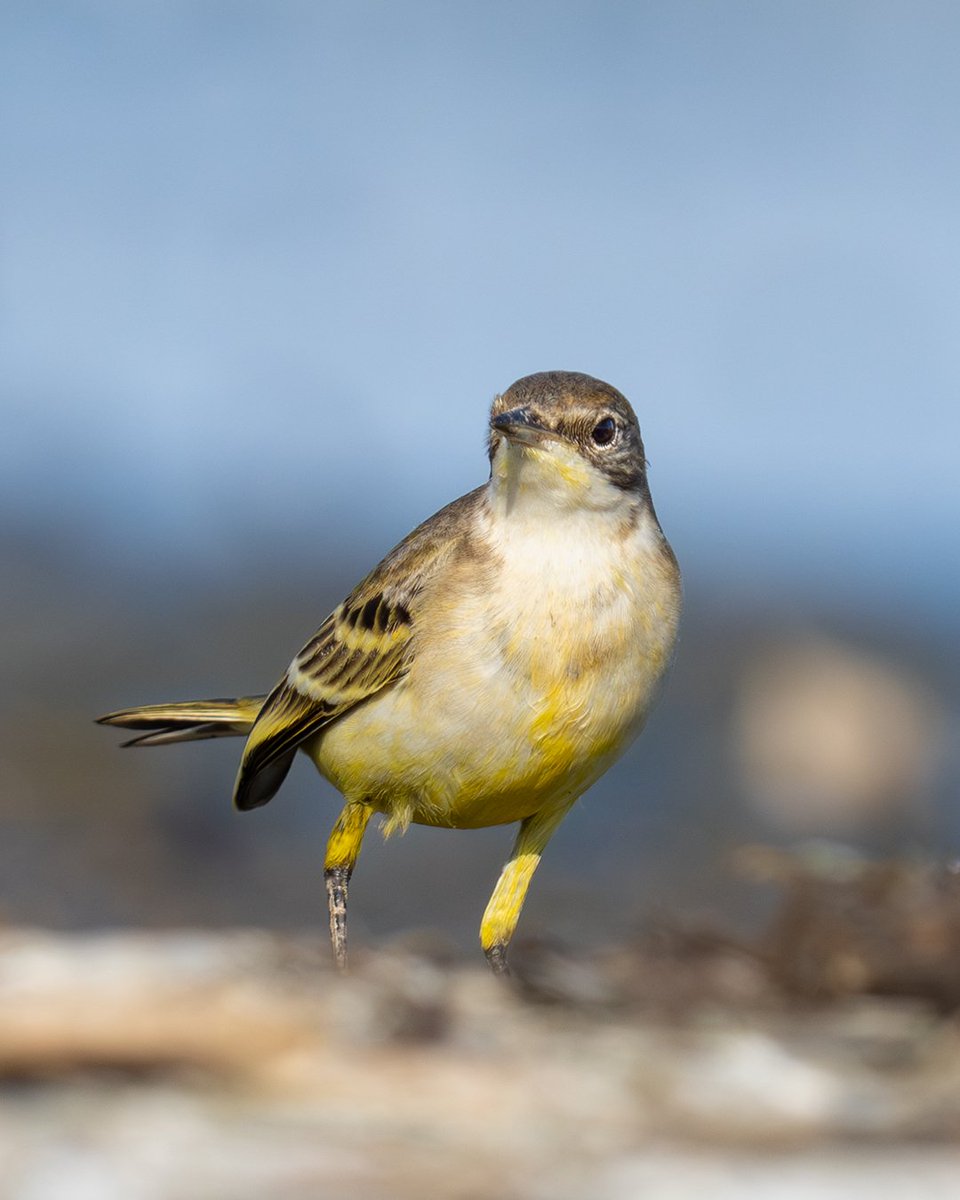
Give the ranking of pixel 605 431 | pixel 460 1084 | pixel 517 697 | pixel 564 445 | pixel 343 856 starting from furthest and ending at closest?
pixel 343 856 → pixel 605 431 → pixel 564 445 → pixel 517 697 → pixel 460 1084

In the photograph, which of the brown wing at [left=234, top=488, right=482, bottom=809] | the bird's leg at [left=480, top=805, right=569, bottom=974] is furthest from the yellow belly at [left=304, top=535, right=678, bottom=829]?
the bird's leg at [left=480, top=805, right=569, bottom=974]

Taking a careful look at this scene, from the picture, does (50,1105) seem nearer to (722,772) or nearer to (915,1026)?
(915,1026)

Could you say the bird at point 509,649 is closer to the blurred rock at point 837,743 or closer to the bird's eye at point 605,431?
the bird's eye at point 605,431

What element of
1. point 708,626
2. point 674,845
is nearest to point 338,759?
point 674,845

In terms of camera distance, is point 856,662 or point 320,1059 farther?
point 856,662

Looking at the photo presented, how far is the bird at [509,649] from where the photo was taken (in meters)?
6.29

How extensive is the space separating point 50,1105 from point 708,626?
79.6 feet

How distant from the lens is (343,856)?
281 inches

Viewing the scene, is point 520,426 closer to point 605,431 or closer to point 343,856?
point 605,431

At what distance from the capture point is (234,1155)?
3.19 metres

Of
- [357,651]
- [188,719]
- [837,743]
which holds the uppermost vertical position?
[837,743]

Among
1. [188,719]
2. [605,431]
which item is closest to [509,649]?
[605,431]

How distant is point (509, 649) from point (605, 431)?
116cm

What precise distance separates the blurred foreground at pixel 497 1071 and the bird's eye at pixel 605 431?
7.97 feet
